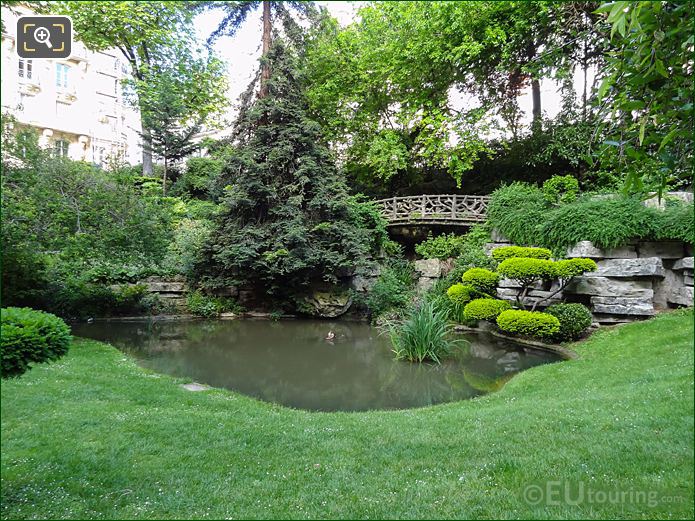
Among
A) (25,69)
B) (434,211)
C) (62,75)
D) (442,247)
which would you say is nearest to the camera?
(25,69)

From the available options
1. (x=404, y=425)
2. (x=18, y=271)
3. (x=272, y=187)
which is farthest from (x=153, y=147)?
(x=404, y=425)

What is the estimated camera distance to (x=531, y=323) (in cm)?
721

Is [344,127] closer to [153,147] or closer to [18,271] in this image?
[153,147]

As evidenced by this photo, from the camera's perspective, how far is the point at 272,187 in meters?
10.8

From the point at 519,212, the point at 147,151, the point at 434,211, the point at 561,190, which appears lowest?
the point at 519,212

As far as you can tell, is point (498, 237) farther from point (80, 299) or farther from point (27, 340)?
point (27, 340)

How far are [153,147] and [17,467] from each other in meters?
10.9

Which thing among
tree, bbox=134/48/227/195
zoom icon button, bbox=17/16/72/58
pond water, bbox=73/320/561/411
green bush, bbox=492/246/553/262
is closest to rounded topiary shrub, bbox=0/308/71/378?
zoom icon button, bbox=17/16/72/58

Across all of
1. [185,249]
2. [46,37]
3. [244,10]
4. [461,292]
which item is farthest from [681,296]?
[185,249]

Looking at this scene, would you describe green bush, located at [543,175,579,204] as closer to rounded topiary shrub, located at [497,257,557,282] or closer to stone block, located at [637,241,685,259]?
stone block, located at [637,241,685,259]

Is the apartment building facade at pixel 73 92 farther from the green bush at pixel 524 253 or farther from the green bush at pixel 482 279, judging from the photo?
the green bush at pixel 524 253

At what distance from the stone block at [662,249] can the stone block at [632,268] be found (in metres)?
0.25

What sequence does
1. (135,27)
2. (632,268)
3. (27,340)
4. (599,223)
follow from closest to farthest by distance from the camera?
(27,340) → (135,27) → (632,268) → (599,223)

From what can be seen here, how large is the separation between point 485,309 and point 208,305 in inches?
278
